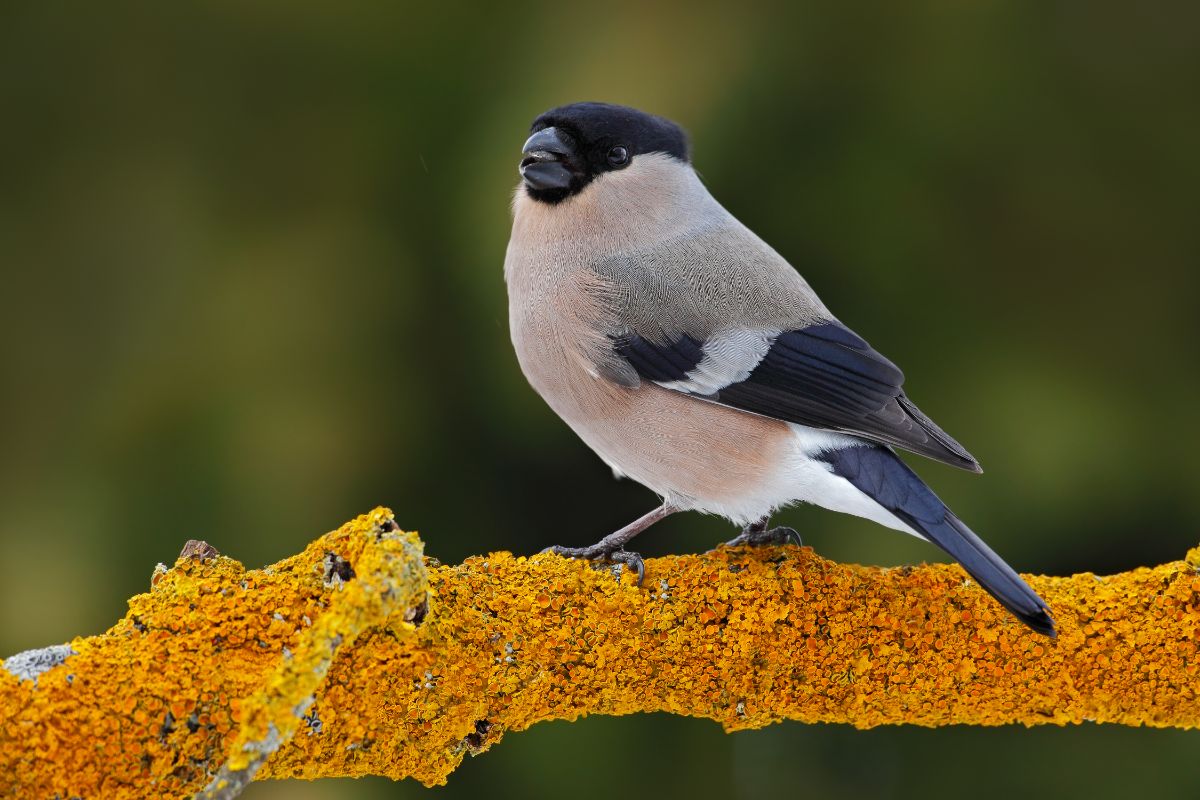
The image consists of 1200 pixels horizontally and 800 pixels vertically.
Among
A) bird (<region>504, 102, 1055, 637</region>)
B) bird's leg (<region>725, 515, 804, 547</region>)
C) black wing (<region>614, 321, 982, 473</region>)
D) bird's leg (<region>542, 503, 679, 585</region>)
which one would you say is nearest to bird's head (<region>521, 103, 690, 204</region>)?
bird (<region>504, 102, 1055, 637</region>)

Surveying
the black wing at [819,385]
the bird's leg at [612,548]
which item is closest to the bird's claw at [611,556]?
the bird's leg at [612,548]

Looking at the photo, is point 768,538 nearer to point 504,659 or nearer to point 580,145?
point 504,659

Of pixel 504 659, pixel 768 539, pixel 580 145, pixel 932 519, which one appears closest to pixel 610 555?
pixel 768 539

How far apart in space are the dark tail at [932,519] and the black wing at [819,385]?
5 centimetres

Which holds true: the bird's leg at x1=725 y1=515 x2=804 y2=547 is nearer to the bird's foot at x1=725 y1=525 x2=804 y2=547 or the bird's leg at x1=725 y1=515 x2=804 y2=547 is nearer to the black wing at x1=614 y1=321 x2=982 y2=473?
the bird's foot at x1=725 y1=525 x2=804 y2=547

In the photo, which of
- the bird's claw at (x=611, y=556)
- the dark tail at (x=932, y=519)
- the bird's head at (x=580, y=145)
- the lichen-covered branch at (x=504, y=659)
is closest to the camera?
the lichen-covered branch at (x=504, y=659)

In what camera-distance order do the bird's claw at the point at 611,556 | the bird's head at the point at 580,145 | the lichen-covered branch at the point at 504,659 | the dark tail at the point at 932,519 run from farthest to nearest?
the bird's head at the point at 580,145 → the bird's claw at the point at 611,556 → the dark tail at the point at 932,519 → the lichen-covered branch at the point at 504,659

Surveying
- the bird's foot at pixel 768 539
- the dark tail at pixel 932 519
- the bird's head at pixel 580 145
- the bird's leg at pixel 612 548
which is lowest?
the bird's leg at pixel 612 548

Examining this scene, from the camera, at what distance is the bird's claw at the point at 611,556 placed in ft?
6.97

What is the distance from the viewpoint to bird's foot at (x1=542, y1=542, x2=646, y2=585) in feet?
6.98

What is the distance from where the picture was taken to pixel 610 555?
7.60 ft

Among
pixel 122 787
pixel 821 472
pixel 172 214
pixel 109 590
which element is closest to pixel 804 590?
pixel 821 472

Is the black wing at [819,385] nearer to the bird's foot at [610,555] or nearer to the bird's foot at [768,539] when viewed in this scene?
the bird's foot at [768,539]

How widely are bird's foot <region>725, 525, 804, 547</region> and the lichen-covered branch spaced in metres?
0.08
